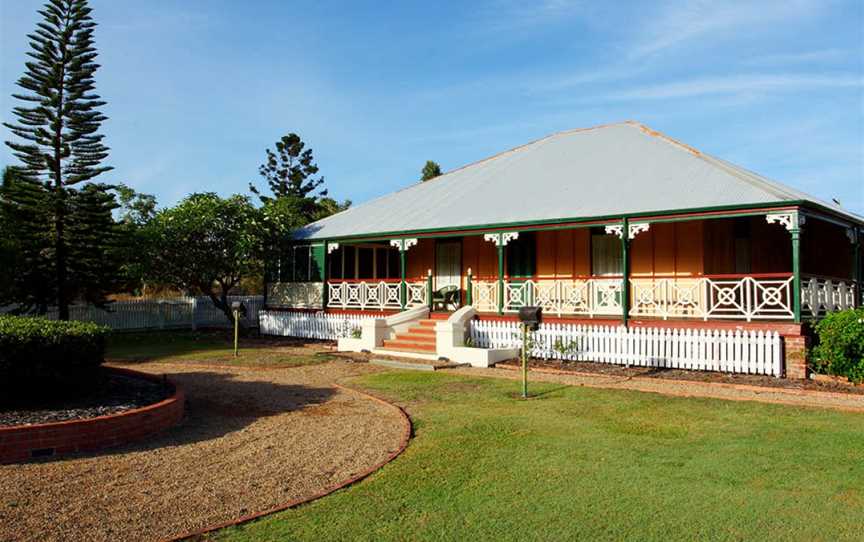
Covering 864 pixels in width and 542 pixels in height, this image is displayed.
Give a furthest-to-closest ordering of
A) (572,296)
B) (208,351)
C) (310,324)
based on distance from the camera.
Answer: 1. (310,324)
2. (208,351)
3. (572,296)

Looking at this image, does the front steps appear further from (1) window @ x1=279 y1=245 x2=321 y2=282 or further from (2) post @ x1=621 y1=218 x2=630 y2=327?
(1) window @ x1=279 y1=245 x2=321 y2=282

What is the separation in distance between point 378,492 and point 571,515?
1.70 metres

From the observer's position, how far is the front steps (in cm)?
1636

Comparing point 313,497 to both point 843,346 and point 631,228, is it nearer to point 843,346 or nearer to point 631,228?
point 843,346

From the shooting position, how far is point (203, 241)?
21484 millimetres

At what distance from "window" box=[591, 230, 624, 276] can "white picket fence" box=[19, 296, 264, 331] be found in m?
15.1

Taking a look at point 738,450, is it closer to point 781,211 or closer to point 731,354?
point 731,354

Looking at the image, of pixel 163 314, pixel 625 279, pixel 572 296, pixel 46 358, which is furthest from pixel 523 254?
pixel 163 314

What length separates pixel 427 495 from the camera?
573 cm

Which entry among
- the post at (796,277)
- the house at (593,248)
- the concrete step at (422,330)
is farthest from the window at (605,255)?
the post at (796,277)

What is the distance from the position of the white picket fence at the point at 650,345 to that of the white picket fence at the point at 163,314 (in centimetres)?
1457

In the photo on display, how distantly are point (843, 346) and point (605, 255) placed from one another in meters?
6.78

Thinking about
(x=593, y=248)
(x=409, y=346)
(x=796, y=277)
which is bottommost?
(x=409, y=346)

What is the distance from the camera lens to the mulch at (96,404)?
736 centimetres
